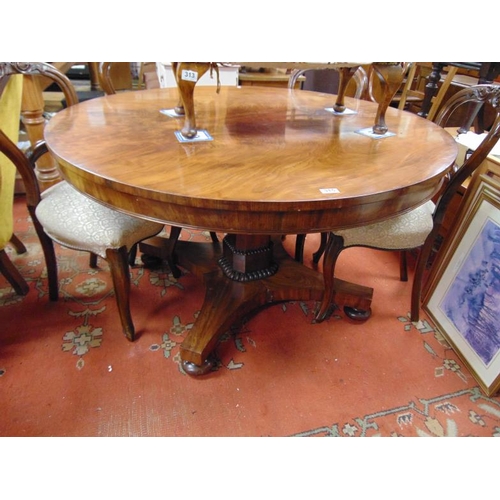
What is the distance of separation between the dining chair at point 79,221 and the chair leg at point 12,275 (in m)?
0.28

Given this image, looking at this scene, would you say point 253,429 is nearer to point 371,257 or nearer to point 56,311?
point 56,311

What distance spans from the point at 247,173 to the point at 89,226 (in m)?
0.59

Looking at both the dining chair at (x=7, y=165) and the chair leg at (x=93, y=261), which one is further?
the chair leg at (x=93, y=261)

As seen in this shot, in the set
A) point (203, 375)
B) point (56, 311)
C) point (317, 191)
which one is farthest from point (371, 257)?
point (56, 311)

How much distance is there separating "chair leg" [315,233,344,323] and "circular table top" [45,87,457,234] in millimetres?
344

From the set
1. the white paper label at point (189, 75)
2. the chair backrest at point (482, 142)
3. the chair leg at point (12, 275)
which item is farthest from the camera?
the chair leg at point (12, 275)

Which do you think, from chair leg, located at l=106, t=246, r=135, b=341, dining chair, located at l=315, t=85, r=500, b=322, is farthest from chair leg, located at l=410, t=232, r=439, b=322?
chair leg, located at l=106, t=246, r=135, b=341

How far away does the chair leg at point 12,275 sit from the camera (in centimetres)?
139

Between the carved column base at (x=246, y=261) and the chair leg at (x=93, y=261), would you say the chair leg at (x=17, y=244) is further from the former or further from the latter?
the carved column base at (x=246, y=261)

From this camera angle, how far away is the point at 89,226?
3.62ft

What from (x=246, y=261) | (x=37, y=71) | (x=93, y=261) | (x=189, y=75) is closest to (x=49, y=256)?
(x=93, y=261)

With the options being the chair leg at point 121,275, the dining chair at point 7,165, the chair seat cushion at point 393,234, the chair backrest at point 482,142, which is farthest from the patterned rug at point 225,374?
the chair backrest at point 482,142

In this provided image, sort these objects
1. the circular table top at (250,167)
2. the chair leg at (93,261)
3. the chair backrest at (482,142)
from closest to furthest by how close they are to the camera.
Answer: the circular table top at (250,167) → the chair backrest at (482,142) → the chair leg at (93,261)
